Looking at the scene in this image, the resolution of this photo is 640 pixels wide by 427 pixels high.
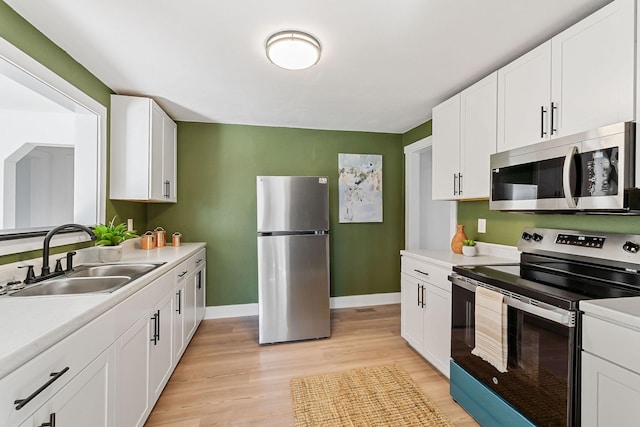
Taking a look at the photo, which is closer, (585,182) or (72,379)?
(72,379)

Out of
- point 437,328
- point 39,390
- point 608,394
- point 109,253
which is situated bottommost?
point 437,328

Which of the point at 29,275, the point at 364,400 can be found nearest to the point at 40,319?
the point at 29,275

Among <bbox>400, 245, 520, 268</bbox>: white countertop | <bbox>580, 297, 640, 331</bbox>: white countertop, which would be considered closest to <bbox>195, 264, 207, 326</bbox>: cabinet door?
<bbox>400, 245, 520, 268</bbox>: white countertop

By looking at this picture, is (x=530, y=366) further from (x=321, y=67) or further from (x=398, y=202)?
(x=398, y=202)

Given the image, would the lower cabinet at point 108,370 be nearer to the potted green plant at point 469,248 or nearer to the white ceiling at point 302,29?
the white ceiling at point 302,29

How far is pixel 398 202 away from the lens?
4.05m

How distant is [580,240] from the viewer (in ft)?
5.48

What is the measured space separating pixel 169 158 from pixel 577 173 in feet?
11.1

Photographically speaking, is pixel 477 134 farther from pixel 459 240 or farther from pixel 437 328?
pixel 437 328

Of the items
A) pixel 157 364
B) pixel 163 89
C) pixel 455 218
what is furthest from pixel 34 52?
pixel 455 218

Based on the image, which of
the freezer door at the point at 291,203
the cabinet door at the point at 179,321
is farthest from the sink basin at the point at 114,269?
the freezer door at the point at 291,203

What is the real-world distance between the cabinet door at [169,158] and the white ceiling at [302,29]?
0.36 meters

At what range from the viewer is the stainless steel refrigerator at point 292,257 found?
2.90m

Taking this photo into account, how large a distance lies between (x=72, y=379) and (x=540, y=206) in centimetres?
228
